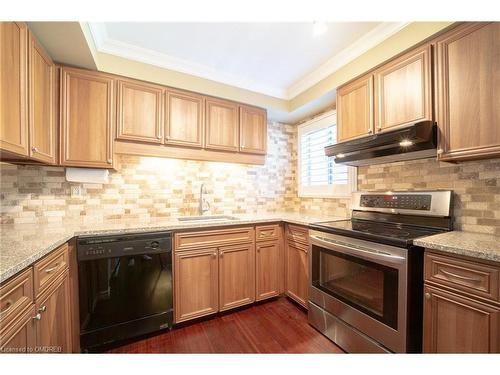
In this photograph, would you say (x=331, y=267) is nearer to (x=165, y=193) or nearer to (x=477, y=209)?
(x=477, y=209)

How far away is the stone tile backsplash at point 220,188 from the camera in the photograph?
4.89 ft

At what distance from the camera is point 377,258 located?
1388mm

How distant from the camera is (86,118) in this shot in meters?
1.78

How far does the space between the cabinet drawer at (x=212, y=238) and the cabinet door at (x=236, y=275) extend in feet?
0.22

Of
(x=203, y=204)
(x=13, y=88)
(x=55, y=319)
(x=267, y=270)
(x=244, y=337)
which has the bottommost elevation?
(x=244, y=337)

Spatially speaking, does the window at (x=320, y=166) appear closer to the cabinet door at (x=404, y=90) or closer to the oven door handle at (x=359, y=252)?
the cabinet door at (x=404, y=90)

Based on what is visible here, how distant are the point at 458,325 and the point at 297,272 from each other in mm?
1226

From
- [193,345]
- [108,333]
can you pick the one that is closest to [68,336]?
[108,333]

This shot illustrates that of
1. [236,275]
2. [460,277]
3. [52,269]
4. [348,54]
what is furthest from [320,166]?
[52,269]

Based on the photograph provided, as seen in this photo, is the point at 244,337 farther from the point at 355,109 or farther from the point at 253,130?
the point at 355,109

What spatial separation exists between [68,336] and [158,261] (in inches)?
26.2

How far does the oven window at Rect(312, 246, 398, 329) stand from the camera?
1332 mm

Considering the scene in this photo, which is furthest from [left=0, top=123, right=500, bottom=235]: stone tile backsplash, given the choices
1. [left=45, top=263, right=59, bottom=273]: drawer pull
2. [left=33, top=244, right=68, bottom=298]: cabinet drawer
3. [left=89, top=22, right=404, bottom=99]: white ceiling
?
[left=89, top=22, right=404, bottom=99]: white ceiling

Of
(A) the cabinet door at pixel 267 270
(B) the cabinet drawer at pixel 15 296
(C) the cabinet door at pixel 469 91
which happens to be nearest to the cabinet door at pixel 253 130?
(A) the cabinet door at pixel 267 270
